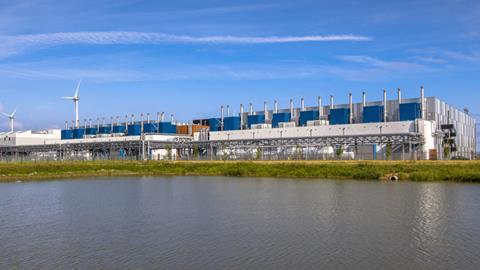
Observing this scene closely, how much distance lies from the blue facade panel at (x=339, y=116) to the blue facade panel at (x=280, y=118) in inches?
297

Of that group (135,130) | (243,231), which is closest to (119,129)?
(135,130)

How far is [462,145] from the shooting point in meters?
63.4

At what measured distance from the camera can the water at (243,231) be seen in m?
12.0

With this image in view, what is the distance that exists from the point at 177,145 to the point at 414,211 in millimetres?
55503

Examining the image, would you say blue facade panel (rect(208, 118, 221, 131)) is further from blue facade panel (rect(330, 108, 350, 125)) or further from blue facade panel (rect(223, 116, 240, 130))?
blue facade panel (rect(330, 108, 350, 125))

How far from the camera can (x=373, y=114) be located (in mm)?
57906

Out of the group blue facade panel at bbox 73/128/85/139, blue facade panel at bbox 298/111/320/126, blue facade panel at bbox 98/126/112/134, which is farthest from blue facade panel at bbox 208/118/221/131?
blue facade panel at bbox 73/128/85/139

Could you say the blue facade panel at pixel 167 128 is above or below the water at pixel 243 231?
above

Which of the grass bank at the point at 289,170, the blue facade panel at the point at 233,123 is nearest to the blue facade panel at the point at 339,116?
the grass bank at the point at 289,170

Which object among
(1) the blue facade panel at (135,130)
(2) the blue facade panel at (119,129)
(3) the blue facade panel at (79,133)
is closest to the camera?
(1) the blue facade panel at (135,130)

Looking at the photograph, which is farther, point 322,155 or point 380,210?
point 322,155

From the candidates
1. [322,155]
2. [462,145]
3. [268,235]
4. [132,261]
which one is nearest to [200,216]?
[268,235]

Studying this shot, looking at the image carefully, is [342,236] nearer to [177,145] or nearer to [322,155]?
[322,155]

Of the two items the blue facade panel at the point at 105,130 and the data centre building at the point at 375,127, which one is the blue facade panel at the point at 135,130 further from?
the data centre building at the point at 375,127
